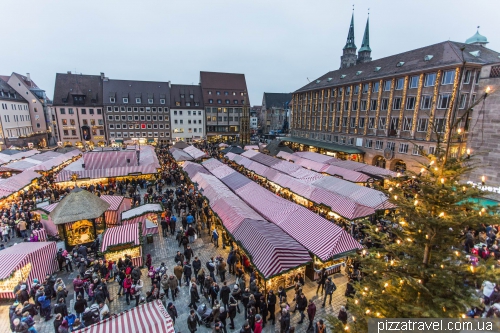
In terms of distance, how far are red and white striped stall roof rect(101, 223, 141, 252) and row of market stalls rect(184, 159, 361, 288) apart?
4.69m

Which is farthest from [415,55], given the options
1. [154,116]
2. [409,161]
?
[154,116]

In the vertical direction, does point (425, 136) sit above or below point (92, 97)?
below

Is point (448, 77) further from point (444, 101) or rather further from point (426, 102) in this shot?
point (426, 102)

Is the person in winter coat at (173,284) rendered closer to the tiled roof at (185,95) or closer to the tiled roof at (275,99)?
the tiled roof at (185,95)

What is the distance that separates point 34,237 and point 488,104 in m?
32.9

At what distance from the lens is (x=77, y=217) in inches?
564

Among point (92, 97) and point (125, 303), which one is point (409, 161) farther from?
point (92, 97)

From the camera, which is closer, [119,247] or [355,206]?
[119,247]

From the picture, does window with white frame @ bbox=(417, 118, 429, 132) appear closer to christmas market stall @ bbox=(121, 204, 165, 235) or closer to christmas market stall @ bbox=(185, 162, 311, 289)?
christmas market stall @ bbox=(185, 162, 311, 289)

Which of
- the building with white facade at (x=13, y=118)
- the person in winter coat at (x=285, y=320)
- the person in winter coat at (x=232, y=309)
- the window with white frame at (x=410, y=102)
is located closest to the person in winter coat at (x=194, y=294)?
the person in winter coat at (x=232, y=309)

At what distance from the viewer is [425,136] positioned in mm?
28234

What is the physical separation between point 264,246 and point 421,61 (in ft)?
102

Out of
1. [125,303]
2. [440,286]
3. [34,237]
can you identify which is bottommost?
[125,303]

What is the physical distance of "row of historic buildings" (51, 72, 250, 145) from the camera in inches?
2180
